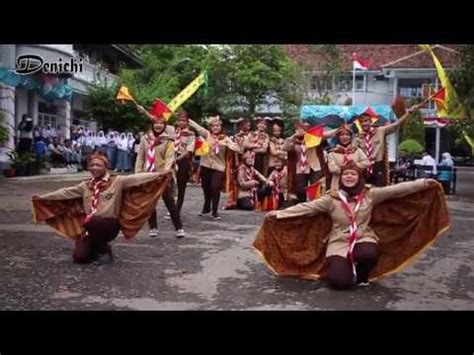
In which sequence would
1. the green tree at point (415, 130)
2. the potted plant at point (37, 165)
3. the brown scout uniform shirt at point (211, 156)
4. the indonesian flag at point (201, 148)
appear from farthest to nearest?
the green tree at point (415, 130) < the potted plant at point (37, 165) < the brown scout uniform shirt at point (211, 156) < the indonesian flag at point (201, 148)

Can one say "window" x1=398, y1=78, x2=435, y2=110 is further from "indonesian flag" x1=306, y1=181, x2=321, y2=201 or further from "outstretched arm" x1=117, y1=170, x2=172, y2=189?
"outstretched arm" x1=117, y1=170, x2=172, y2=189

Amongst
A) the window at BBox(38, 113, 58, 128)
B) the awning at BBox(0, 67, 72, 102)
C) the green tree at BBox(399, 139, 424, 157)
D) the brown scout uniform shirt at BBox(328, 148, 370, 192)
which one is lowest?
the brown scout uniform shirt at BBox(328, 148, 370, 192)

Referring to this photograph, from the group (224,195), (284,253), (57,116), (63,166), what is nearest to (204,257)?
(284,253)

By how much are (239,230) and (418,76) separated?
32569 millimetres

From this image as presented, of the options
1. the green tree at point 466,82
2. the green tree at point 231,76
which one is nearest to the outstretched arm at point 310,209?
the green tree at point 466,82

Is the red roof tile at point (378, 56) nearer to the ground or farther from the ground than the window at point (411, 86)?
farther from the ground

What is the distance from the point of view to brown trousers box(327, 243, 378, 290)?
19.6 ft

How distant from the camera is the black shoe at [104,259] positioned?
275 inches

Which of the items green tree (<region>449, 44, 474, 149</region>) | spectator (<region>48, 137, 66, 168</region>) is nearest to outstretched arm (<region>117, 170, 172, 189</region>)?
green tree (<region>449, 44, 474, 149</region>)

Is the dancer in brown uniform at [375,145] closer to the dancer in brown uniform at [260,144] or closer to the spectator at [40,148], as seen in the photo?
the dancer in brown uniform at [260,144]

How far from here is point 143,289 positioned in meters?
6.01

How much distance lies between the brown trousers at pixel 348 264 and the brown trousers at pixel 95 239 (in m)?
2.33

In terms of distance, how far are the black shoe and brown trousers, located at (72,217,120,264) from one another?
0.03m

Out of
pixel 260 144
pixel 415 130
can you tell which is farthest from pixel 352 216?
pixel 415 130
